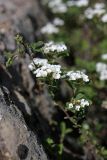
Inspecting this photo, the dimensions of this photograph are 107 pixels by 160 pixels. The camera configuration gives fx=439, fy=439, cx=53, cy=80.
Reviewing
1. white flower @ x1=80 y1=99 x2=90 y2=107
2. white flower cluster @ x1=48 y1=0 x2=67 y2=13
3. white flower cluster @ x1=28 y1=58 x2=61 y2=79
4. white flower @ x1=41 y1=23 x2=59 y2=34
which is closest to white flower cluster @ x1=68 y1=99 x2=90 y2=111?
white flower @ x1=80 y1=99 x2=90 y2=107

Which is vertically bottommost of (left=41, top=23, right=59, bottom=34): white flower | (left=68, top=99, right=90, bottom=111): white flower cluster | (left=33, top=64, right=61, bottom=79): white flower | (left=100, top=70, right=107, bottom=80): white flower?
(left=68, top=99, right=90, bottom=111): white flower cluster

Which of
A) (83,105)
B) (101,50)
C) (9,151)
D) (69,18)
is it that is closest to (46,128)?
(83,105)

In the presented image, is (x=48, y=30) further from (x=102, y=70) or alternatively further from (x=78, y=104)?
(x=78, y=104)

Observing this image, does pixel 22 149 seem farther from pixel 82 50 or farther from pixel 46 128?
pixel 82 50

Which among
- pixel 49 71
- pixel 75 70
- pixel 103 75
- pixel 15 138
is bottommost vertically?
pixel 15 138

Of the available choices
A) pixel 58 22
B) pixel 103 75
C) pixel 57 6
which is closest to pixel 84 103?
pixel 103 75

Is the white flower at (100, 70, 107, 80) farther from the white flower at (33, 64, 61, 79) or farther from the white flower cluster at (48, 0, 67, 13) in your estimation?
the white flower cluster at (48, 0, 67, 13)

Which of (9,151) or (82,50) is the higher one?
(82,50)
